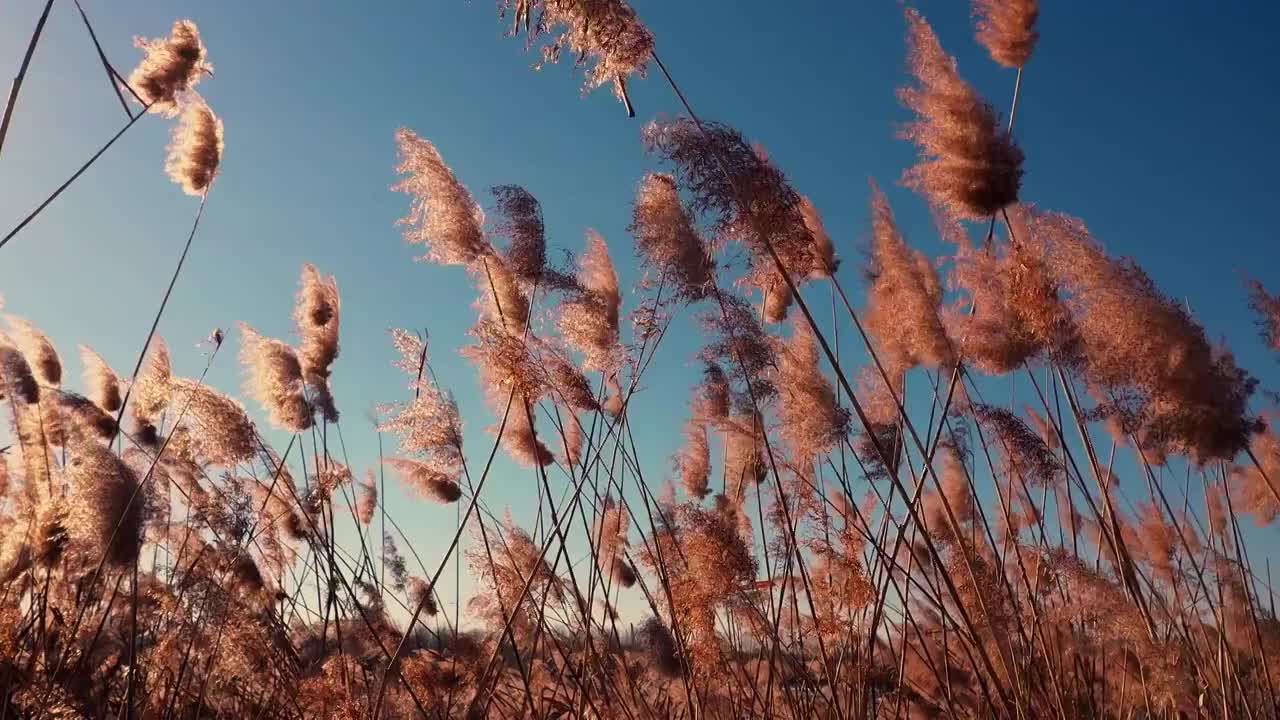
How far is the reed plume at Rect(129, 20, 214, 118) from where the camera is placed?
3.84 metres

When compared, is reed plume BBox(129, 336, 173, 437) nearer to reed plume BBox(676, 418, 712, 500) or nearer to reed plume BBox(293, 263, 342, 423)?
reed plume BBox(293, 263, 342, 423)

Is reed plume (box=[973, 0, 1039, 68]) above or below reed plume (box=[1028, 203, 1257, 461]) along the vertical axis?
above

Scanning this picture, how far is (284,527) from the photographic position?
534 centimetres

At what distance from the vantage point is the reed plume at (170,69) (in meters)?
3.84

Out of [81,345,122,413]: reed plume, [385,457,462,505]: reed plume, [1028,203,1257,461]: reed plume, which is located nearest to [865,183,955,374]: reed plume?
[1028,203,1257,461]: reed plume

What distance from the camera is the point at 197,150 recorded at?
178 inches

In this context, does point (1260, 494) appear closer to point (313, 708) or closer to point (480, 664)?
point (480, 664)

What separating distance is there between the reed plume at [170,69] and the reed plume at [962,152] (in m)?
3.14

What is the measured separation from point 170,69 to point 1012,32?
370 centimetres

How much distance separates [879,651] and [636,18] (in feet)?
12.6

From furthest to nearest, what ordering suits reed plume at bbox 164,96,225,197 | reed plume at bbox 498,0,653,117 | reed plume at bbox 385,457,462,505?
reed plume at bbox 385,457,462,505 < reed plume at bbox 164,96,225,197 < reed plume at bbox 498,0,653,117

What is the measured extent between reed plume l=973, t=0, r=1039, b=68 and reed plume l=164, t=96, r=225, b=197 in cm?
378

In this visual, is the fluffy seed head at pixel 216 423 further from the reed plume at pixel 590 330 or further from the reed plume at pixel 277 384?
the reed plume at pixel 590 330

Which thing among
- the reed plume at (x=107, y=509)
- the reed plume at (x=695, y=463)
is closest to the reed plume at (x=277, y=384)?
the reed plume at (x=107, y=509)
